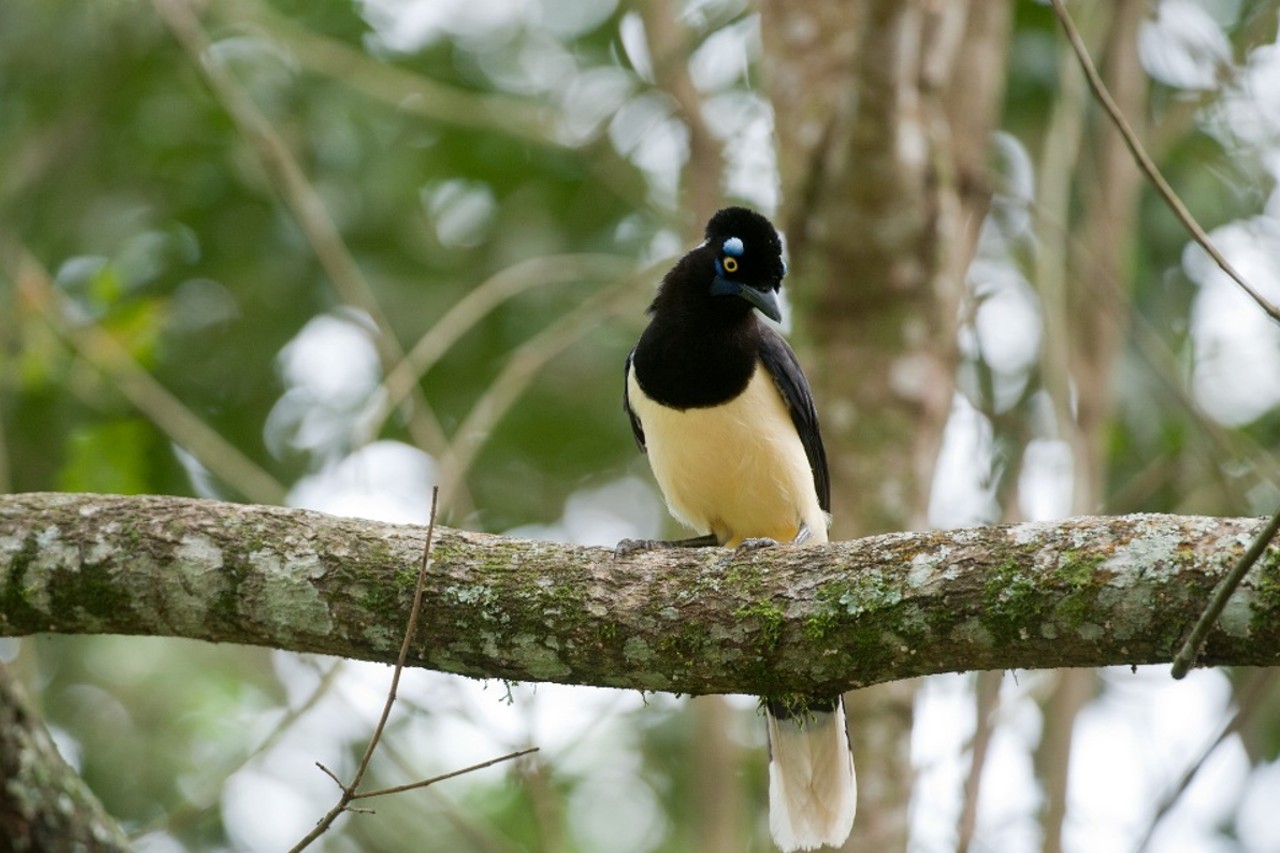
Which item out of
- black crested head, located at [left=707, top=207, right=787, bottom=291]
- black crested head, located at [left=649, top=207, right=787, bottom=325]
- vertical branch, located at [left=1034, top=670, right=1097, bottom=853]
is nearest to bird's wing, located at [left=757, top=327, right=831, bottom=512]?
black crested head, located at [left=649, top=207, right=787, bottom=325]

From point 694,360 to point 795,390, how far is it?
45cm

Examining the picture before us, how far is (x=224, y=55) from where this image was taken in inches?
337

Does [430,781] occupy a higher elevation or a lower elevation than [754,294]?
lower

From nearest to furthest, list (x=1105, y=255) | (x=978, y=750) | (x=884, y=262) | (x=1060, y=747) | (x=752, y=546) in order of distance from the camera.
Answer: (x=752, y=546) → (x=978, y=750) → (x=1060, y=747) → (x=884, y=262) → (x=1105, y=255)

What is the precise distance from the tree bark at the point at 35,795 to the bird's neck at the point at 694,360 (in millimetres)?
2870

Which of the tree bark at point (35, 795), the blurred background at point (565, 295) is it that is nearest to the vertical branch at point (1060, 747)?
the blurred background at point (565, 295)

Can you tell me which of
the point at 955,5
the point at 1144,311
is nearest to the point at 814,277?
the point at 955,5

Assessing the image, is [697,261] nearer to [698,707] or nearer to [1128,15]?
[698,707]

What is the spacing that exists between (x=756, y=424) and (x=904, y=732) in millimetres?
1321

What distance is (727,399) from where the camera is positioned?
5.12 metres

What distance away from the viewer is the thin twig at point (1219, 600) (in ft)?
8.23

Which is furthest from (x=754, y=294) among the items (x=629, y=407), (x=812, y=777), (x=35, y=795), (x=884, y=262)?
(x=35, y=795)

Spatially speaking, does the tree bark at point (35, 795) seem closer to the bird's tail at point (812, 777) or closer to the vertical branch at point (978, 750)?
the bird's tail at point (812, 777)

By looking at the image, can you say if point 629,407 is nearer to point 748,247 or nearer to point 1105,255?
point 748,247
